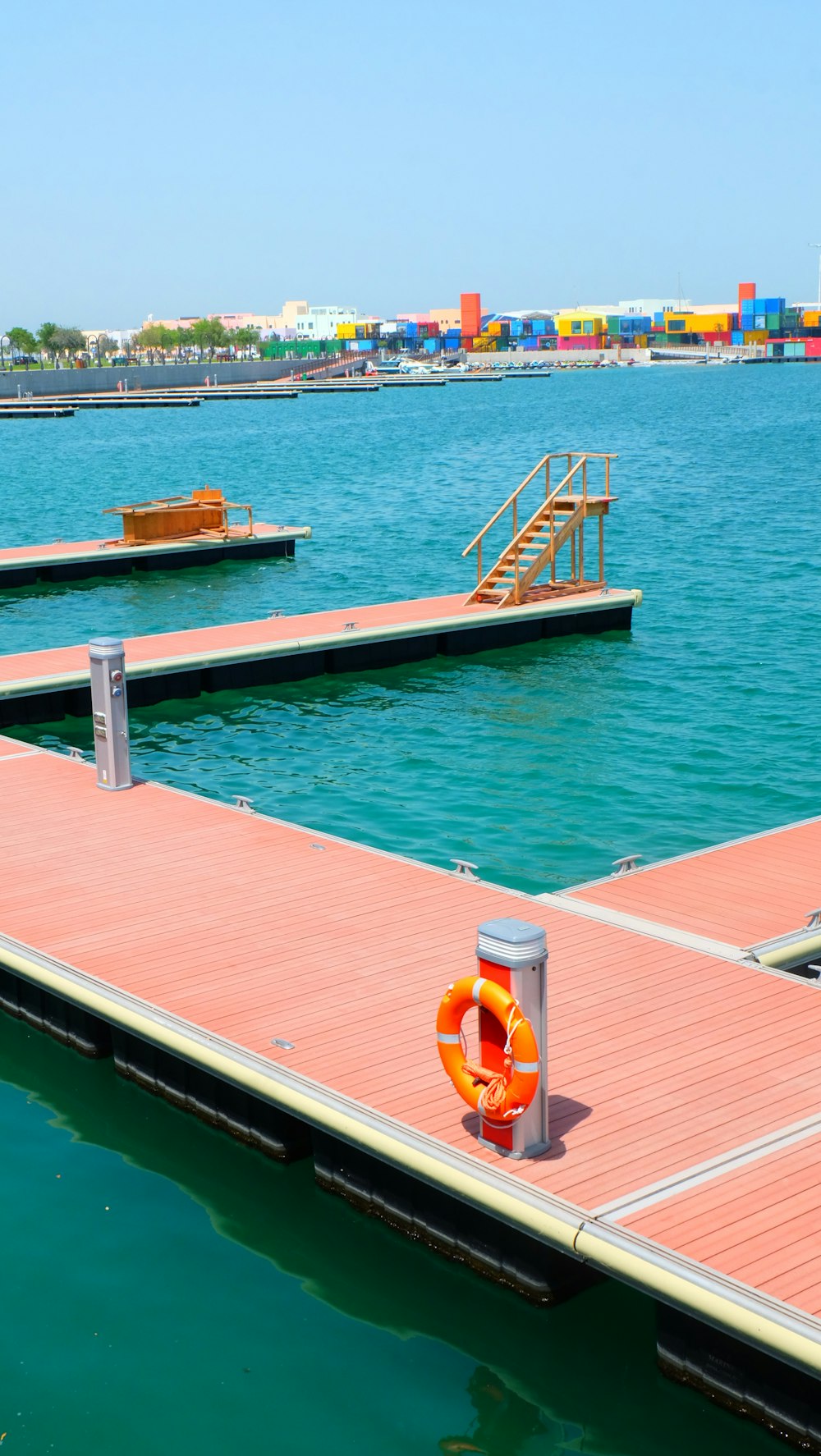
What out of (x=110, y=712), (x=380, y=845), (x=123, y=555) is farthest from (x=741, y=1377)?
(x=123, y=555)

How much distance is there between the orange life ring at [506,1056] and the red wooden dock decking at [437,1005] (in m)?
0.26

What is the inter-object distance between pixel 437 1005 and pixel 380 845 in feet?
14.7

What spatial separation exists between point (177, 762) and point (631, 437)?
186ft

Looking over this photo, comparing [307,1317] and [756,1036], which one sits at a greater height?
[756,1036]

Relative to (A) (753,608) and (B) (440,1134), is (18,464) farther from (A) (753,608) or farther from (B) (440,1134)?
(B) (440,1134)

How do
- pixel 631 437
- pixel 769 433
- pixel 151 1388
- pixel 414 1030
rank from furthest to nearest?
1. pixel 769 433
2. pixel 631 437
3. pixel 414 1030
4. pixel 151 1388

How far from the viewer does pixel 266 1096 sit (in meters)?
7.04

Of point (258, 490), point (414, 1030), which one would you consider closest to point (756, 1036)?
point (414, 1030)

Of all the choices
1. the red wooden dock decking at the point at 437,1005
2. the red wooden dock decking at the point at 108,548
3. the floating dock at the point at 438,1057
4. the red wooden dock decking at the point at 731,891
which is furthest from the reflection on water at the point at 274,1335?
the red wooden dock decking at the point at 108,548

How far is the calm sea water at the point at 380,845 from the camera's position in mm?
6062

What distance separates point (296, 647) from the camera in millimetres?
18547

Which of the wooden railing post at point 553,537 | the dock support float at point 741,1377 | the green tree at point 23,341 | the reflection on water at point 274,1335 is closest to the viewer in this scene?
the dock support float at point 741,1377

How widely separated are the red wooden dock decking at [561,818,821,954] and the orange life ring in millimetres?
2890

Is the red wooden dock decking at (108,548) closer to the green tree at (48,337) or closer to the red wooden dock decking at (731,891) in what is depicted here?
the red wooden dock decking at (731,891)
